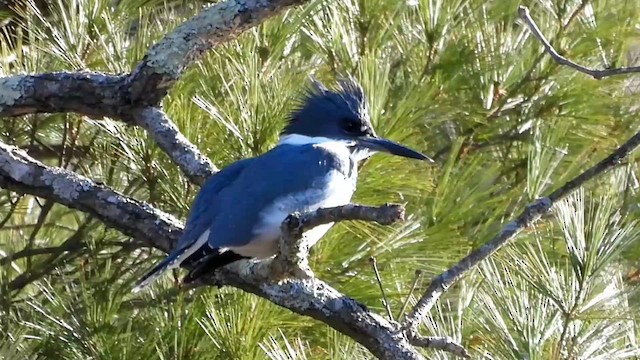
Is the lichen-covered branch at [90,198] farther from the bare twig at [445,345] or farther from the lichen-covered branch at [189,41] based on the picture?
the bare twig at [445,345]

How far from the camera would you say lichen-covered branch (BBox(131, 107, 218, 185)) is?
137 centimetres

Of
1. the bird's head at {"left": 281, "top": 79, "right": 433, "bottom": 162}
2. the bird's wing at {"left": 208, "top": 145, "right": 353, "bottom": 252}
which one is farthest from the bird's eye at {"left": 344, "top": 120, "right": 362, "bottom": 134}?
the bird's wing at {"left": 208, "top": 145, "right": 353, "bottom": 252}

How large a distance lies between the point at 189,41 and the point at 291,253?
1.29 ft

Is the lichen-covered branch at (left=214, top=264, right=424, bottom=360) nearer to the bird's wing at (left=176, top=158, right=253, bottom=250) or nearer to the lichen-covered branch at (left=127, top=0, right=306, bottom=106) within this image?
the bird's wing at (left=176, top=158, right=253, bottom=250)

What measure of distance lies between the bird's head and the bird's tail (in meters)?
0.30

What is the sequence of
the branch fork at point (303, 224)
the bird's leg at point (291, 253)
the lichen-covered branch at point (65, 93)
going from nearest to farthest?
the branch fork at point (303, 224) → the bird's leg at point (291, 253) → the lichen-covered branch at point (65, 93)

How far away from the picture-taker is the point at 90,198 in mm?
1372

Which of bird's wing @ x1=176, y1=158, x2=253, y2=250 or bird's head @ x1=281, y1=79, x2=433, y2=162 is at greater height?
bird's head @ x1=281, y1=79, x2=433, y2=162

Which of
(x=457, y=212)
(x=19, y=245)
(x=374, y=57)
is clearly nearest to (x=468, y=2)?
(x=374, y=57)

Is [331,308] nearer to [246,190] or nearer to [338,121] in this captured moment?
[246,190]

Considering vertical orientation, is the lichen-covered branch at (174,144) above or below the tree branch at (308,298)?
above

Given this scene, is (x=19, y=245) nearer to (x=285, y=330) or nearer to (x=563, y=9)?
(x=285, y=330)

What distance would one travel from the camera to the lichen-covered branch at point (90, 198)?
1344 millimetres

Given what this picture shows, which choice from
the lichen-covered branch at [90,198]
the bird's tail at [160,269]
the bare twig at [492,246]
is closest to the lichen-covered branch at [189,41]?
the lichen-covered branch at [90,198]
